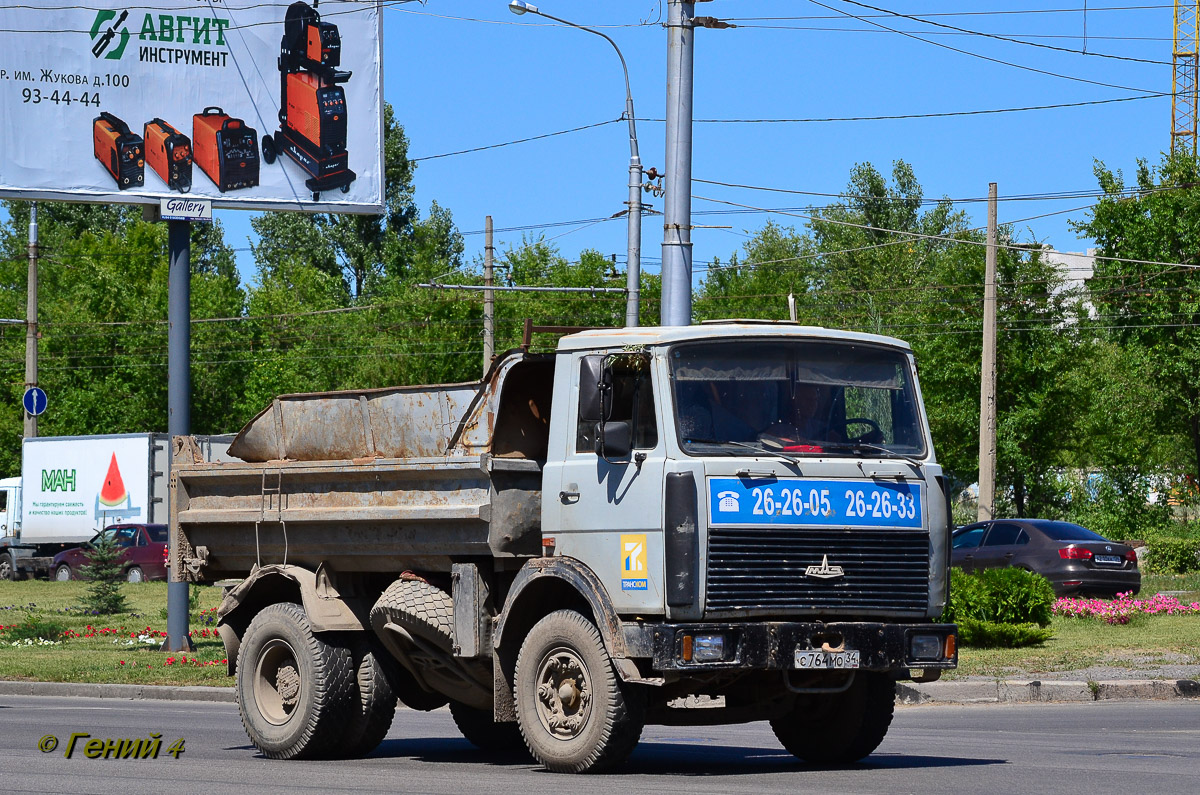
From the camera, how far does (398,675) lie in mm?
11039

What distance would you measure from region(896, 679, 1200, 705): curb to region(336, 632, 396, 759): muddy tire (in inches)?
263

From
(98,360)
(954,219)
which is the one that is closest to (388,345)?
(98,360)

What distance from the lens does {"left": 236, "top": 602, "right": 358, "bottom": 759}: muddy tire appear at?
10703 mm

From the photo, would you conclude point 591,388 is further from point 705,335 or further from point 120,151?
point 120,151

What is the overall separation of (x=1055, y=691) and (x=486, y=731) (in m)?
6.46

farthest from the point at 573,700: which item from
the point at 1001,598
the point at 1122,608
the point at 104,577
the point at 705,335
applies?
the point at 104,577

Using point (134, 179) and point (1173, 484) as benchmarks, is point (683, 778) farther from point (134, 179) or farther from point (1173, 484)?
point (1173, 484)

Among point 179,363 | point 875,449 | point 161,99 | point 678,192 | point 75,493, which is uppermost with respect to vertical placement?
point 161,99

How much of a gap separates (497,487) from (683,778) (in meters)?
2.03

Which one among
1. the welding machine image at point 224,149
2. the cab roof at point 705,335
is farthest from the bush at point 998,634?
the welding machine image at point 224,149

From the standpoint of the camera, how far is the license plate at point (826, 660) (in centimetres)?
891

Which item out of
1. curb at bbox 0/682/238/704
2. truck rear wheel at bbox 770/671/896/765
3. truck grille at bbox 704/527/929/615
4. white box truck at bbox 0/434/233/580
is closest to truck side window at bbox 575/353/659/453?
truck grille at bbox 704/527/929/615

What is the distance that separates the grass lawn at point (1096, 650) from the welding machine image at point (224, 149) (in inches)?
441

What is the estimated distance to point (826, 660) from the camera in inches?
353
